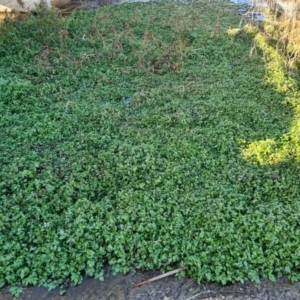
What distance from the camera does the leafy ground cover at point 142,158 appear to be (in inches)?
112

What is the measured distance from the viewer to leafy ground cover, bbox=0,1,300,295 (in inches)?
112

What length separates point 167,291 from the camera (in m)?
2.71

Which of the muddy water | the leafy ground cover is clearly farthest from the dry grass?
the muddy water

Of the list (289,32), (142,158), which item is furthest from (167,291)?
(289,32)

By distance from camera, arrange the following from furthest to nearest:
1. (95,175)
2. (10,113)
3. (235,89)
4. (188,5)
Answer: (188,5) → (235,89) → (10,113) → (95,175)

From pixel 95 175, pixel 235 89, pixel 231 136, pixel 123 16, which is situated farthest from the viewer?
pixel 123 16

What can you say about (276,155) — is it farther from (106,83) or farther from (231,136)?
(106,83)

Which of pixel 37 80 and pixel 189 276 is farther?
pixel 37 80

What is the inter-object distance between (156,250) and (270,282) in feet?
3.04

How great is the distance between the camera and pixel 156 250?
287cm

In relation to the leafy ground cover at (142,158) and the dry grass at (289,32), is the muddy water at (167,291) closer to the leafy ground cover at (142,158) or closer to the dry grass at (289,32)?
the leafy ground cover at (142,158)

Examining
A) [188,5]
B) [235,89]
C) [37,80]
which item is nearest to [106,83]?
[37,80]

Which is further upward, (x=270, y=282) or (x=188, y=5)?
(x=188, y=5)

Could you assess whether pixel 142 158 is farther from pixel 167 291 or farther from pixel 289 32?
pixel 289 32
